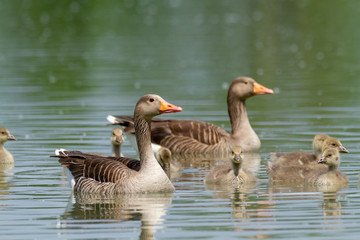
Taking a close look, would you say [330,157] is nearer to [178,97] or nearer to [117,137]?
[117,137]

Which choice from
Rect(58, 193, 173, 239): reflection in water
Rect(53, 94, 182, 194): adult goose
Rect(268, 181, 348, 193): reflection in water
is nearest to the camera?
Rect(58, 193, 173, 239): reflection in water

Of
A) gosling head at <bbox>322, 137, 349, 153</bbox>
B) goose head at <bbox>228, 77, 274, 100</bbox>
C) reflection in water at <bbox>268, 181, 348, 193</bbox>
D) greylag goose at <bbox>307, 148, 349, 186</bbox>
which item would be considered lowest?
reflection in water at <bbox>268, 181, 348, 193</bbox>

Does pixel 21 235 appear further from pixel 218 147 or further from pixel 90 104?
pixel 90 104

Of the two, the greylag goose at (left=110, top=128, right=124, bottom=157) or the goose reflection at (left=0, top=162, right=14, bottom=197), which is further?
the greylag goose at (left=110, top=128, right=124, bottom=157)

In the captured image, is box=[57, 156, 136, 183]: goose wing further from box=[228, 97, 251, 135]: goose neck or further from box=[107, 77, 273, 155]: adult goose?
box=[228, 97, 251, 135]: goose neck

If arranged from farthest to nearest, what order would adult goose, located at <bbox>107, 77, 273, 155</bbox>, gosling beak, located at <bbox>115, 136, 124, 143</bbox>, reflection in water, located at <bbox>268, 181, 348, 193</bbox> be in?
adult goose, located at <bbox>107, 77, 273, 155</bbox> → gosling beak, located at <bbox>115, 136, 124, 143</bbox> → reflection in water, located at <bbox>268, 181, 348, 193</bbox>

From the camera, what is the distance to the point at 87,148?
1928cm

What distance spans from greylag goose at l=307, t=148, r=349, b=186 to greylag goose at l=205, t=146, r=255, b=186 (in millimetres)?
1216

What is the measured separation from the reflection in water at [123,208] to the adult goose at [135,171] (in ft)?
0.46

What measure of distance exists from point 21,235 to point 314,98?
1563cm

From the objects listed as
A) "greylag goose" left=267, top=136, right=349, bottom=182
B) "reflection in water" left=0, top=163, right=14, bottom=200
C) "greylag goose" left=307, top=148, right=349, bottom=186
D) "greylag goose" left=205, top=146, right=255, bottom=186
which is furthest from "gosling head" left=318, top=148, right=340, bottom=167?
"reflection in water" left=0, top=163, right=14, bottom=200

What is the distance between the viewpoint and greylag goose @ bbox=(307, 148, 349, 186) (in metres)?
15.2

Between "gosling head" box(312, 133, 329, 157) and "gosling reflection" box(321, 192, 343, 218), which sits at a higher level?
"gosling head" box(312, 133, 329, 157)

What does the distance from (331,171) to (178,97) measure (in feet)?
38.5
